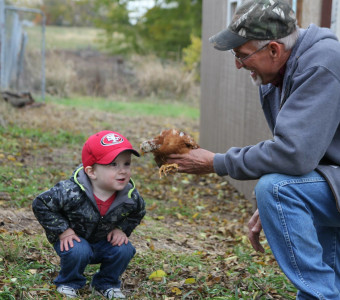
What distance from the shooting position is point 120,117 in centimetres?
1339

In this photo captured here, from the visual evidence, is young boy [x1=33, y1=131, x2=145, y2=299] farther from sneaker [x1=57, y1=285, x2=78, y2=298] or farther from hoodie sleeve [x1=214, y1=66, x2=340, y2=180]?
hoodie sleeve [x1=214, y1=66, x2=340, y2=180]

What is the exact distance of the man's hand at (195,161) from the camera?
3.32m

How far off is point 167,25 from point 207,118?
17.8m

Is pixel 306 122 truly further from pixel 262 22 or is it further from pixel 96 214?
pixel 96 214

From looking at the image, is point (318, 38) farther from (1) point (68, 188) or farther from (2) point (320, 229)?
(1) point (68, 188)

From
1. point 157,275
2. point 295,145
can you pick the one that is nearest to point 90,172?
point 157,275

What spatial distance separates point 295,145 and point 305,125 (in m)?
0.11

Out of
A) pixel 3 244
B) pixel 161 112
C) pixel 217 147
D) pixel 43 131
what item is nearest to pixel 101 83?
pixel 161 112

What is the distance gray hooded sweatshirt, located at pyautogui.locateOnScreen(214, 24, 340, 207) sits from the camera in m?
2.88

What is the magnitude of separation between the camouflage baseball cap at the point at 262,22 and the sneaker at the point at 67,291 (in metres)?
1.77

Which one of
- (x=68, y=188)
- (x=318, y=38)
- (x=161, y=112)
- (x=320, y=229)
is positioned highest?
(x=318, y=38)

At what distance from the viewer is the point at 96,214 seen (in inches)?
138

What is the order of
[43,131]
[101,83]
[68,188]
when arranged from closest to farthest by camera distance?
[68,188] → [43,131] → [101,83]

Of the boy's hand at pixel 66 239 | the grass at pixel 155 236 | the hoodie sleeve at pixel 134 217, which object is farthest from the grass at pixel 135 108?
the boy's hand at pixel 66 239
